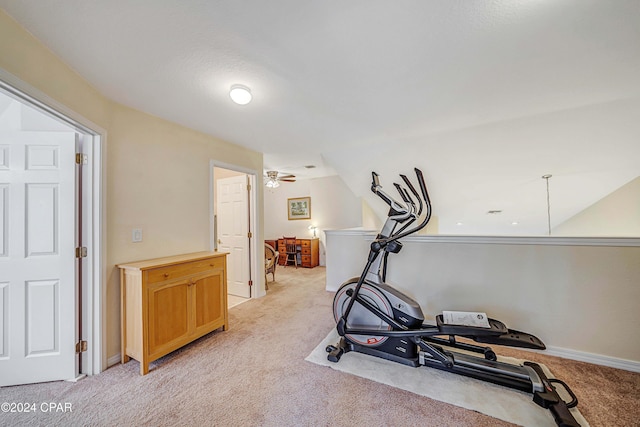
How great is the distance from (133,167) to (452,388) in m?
3.33

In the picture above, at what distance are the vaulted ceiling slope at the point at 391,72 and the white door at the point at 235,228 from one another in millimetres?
883

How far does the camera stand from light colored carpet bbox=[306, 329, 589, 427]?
1473 millimetres

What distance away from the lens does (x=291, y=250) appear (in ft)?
20.6

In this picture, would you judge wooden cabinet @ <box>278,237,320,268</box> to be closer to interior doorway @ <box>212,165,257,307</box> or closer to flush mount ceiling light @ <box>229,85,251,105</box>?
interior doorway @ <box>212,165,257,307</box>

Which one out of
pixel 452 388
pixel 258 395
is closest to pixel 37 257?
pixel 258 395

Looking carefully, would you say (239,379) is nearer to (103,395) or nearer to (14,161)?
(103,395)

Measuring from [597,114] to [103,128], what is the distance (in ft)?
15.7

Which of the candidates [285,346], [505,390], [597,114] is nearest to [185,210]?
[285,346]

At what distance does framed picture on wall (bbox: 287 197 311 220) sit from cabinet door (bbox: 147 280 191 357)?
443 cm

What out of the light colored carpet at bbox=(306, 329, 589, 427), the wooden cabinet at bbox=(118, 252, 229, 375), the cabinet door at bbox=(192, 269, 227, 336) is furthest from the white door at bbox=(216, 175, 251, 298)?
the light colored carpet at bbox=(306, 329, 589, 427)

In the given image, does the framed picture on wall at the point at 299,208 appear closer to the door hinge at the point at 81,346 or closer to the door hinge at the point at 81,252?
the door hinge at the point at 81,252

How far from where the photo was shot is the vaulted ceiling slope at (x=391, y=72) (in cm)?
127

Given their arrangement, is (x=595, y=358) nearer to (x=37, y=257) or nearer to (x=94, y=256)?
(x=94, y=256)

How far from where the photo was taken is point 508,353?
2160 mm
